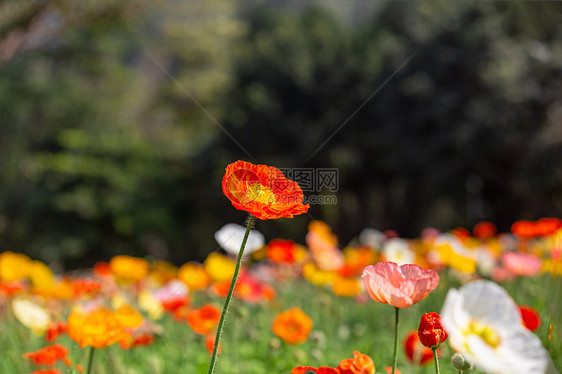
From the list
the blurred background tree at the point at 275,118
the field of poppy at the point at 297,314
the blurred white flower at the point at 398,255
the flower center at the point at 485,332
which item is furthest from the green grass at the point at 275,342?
the blurred background tree at the point at 275,118

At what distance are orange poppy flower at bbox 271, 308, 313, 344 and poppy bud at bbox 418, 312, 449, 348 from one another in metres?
0.45

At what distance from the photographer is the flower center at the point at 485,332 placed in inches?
19.7

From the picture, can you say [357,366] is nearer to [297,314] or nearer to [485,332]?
[485,332]

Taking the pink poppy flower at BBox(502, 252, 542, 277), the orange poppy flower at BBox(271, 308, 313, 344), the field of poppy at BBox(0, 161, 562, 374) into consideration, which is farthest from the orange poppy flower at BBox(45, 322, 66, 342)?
the pink poppy flower at BBox(502, 252, 542, 277)

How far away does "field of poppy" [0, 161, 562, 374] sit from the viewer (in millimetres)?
493

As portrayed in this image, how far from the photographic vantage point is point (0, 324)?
5.04 ft

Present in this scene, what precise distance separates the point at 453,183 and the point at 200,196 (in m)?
3.47

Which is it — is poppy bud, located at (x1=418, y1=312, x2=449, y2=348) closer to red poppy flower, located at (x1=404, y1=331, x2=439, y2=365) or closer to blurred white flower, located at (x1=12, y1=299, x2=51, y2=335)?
red poppy flower, located at (x1=404, y1=331, x2=439, y2=365)

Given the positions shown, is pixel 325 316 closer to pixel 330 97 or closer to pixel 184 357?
pixel 184 357

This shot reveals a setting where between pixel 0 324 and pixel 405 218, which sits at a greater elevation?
pixel 405 218

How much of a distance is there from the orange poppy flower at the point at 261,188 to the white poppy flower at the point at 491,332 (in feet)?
0.57

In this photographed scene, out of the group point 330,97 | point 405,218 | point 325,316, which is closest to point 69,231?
point 330,97

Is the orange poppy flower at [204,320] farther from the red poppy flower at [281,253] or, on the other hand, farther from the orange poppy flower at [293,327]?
the red poppy flower at [281,253]

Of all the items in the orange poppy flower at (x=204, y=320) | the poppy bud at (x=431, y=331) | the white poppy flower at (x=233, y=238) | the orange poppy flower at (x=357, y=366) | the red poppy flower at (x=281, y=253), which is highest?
the red poppy flower at (x=281, y=253)
